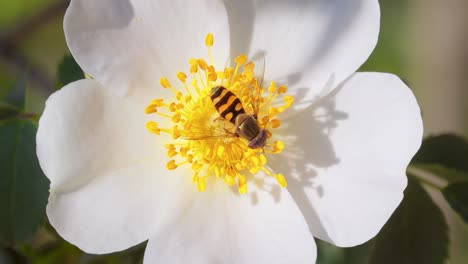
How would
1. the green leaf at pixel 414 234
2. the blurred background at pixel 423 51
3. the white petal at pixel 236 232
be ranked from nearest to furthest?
1. the white petal at pixel 236 232
2. the green leaf at pixel 414 234
3. the blurred background at pixel 423 51

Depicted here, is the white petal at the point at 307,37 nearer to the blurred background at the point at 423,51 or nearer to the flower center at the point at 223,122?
the flower center at the point at 223,122

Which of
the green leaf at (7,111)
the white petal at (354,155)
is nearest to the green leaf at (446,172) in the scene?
the white petal at (354,155)

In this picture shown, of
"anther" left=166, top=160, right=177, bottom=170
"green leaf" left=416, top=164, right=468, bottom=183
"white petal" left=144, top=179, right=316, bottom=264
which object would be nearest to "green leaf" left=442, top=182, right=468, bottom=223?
"green leaf" left=416, top=164, right=468, bottom=183

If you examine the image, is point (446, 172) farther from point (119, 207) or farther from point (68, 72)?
point (68, 72)

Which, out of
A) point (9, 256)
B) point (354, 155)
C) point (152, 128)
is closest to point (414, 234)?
point (354, 155)

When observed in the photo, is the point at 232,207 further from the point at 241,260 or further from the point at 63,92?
the point at 63,92
